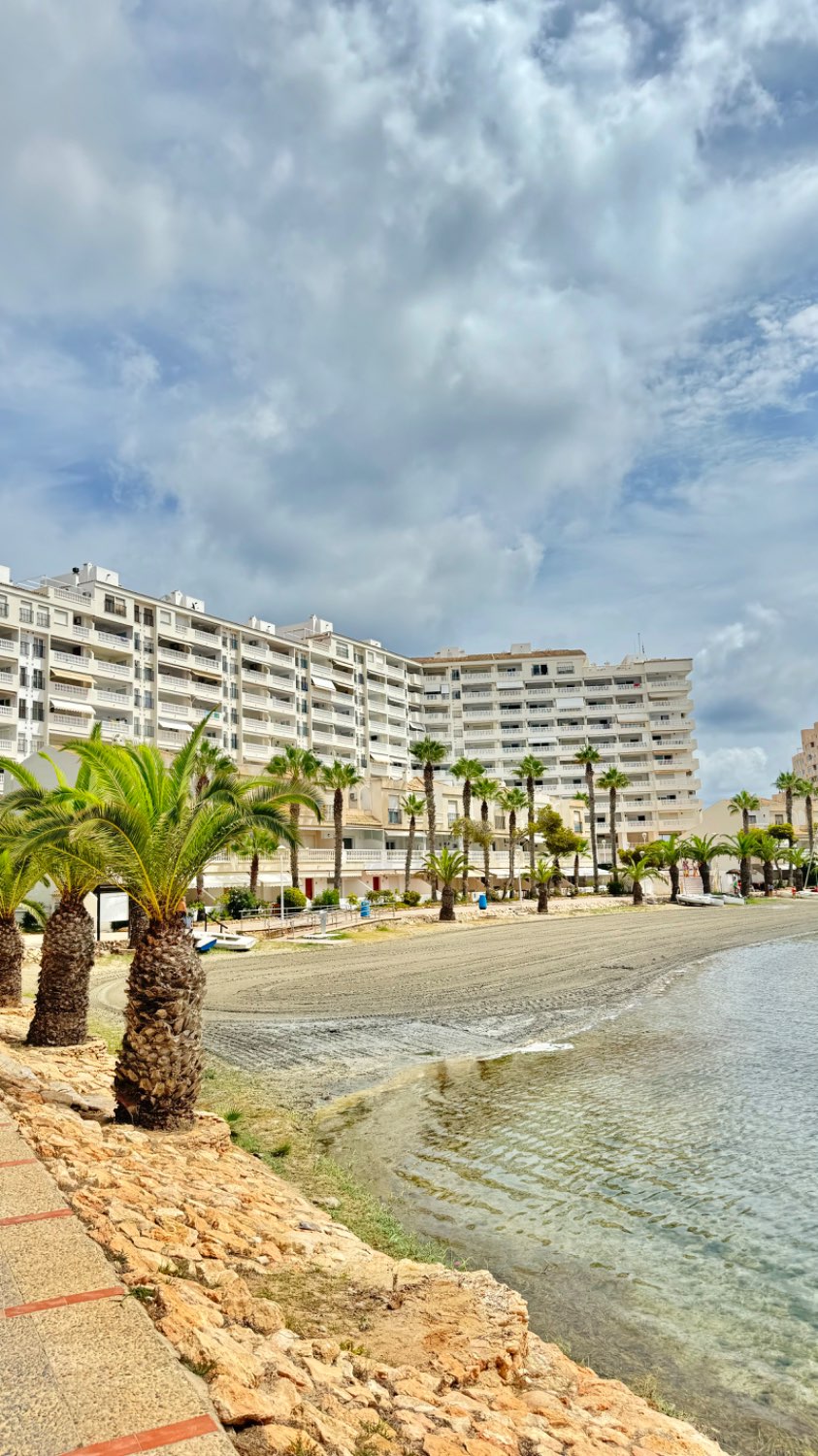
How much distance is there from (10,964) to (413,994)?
478 inches

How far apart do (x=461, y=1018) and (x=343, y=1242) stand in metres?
14.9

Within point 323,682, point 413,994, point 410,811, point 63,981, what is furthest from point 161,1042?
point 323,682

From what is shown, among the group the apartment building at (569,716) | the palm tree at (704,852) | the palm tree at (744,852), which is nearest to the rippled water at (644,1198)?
the palm tree at (704,852)

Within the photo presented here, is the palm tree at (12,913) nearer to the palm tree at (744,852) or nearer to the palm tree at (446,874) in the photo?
the palm tree at (446,874)

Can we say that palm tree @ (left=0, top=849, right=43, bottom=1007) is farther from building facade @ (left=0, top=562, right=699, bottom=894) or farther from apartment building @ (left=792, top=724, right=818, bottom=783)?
apartment building @ (left=792, top=724, right=818, bottom=783)

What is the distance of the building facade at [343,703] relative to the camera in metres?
66.1

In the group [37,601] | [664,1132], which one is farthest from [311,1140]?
[37,601]

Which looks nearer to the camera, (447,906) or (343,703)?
(447,906)

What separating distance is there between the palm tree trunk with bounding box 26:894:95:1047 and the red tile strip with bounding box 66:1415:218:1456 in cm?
1255

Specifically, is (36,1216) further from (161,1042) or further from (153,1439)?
(161,1042)

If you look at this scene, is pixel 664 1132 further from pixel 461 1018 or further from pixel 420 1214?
pixel 461 1018

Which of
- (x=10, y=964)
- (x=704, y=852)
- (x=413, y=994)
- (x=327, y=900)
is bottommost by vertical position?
(x=413, y=994)

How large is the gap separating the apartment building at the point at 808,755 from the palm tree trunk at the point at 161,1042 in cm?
19449

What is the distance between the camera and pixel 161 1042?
10.7 metres
